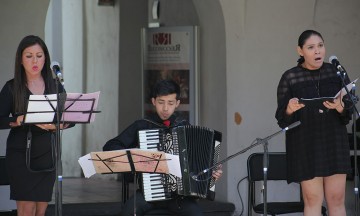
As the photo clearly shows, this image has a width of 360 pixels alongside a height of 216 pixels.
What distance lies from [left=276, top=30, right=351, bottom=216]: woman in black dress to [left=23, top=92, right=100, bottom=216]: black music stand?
4.83ft

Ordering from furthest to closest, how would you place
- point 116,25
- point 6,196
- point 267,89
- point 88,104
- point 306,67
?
point 116,25, point 267,89, point 6,196, point 306,67, point 88,104

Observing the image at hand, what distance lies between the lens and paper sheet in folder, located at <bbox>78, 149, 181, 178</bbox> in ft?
20.7

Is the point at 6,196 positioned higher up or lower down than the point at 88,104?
lower down

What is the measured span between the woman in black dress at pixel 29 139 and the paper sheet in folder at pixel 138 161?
367mm

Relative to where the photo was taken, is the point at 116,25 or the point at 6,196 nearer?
the point at 6,196

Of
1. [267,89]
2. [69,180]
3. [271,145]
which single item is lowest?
[69,180]

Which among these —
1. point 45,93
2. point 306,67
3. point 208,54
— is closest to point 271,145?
point 208,54

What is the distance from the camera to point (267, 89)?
9.44 meters

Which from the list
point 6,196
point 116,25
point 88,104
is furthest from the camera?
point 116,25

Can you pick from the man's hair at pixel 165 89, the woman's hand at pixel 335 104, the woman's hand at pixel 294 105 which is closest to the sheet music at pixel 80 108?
the man's hair at pixel 165 89

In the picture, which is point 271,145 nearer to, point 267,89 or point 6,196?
point 267,89

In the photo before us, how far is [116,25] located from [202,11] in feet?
10.8

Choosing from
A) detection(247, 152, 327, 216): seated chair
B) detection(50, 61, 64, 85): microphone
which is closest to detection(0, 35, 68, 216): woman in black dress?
detection(50, 61, 64, 85): microphone

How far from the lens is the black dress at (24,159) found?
21.5 feet
